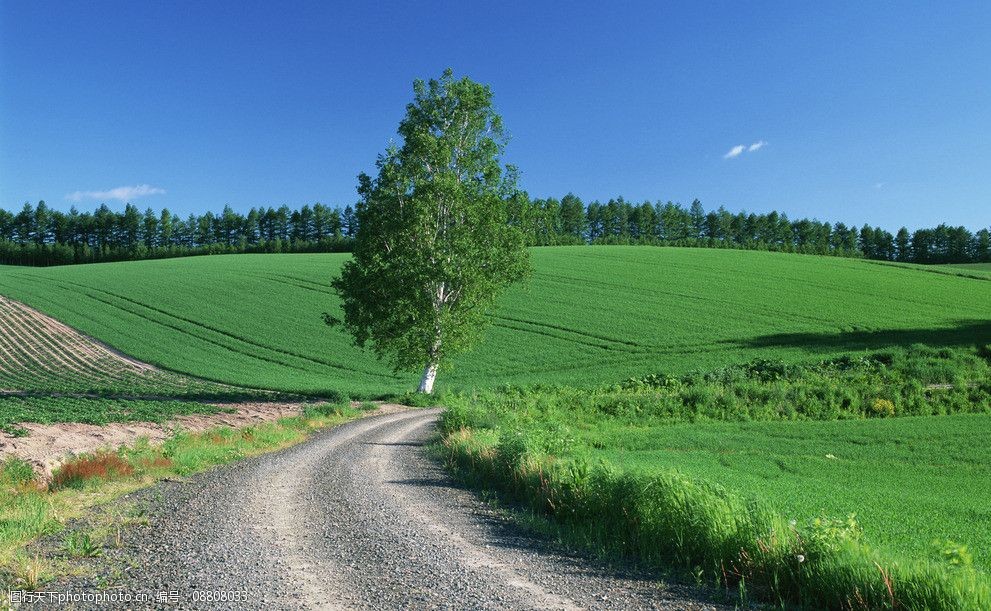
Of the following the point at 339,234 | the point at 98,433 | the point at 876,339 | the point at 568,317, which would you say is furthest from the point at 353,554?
the point at 339,234

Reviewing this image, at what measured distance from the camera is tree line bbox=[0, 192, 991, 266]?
144 meters

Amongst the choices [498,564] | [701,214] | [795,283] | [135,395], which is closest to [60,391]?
[135,395]

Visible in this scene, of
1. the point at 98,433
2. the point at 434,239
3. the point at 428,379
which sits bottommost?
the point at 428,379

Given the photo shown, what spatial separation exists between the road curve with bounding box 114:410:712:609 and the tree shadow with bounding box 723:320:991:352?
4412 centimetres

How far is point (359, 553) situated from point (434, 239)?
29.5 m

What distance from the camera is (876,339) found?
51.3 meters

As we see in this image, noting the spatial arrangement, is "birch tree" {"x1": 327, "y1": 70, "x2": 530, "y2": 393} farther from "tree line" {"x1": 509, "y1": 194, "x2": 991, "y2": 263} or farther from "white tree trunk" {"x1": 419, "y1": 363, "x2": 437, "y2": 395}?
"tree line" {"x1": 509, "y1": 194, "x2": 991, "y2": 263}

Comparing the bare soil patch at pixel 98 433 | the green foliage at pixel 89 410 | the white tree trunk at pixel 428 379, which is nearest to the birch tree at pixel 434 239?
the white tree trunk at pixel 428 379

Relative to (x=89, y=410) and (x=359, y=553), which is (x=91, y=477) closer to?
(x=359, y=553)

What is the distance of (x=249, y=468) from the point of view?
16.5m

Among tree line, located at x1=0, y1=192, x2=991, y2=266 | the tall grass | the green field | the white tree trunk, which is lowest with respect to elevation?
the white tree trunk

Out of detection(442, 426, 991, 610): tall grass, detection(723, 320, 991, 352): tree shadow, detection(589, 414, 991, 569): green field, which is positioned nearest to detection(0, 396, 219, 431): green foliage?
detection(442, 426, 991, 610): tall grass

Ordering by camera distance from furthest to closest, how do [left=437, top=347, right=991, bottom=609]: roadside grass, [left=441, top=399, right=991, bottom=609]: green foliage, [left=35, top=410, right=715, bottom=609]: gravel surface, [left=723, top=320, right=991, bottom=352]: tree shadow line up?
[left=723, top=320, right=991, bottom=352]: tree shadow
[left=35, top=410, right=715, bottom=609]: gravel surface
[left=437, top=347, right=991, bottom=609]: roadside grass
[left=441, top=399, right=991, bottom=609]: green foliage

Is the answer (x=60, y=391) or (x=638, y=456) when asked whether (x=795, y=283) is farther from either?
(x=60, y=391)
